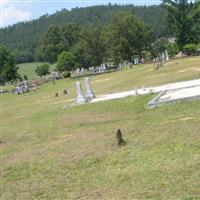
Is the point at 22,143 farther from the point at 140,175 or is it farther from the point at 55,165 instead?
the point at 140,175

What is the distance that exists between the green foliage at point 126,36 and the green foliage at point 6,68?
17668 mm

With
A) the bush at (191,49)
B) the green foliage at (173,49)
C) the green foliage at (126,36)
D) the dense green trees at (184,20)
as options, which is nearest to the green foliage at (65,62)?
the green foliage at (126,36)

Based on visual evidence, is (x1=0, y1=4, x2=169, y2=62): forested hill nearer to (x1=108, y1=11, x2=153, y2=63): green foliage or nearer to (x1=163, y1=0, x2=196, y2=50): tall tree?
(x1=108, y1=11, x2=153, y2=63): green foliage

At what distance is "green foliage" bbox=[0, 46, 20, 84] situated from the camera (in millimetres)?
85000

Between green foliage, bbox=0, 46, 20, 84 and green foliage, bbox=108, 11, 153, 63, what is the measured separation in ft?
58.0

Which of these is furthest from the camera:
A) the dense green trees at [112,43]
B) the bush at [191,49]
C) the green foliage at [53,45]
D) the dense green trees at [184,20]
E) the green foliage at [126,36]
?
the green foliage at [53,45]

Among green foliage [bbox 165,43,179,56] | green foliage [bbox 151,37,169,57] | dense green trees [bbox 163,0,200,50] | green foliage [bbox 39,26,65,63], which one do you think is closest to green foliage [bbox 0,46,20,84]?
green foliage [bbox 39,26,65,63]

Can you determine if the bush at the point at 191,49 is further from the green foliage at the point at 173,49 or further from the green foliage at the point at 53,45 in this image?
the green foliage at the point at 53,45

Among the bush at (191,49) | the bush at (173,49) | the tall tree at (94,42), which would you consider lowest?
the bush at (173,49)

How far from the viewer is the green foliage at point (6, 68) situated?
85000 millimetres

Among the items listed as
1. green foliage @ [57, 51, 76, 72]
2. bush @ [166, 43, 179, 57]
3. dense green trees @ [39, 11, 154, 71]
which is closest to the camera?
bush @ [166, 43, 179, 57]

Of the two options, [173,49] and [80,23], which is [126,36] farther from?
[80,23]

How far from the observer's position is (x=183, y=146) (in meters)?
11.8

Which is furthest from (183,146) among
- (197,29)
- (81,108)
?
(197,29)
